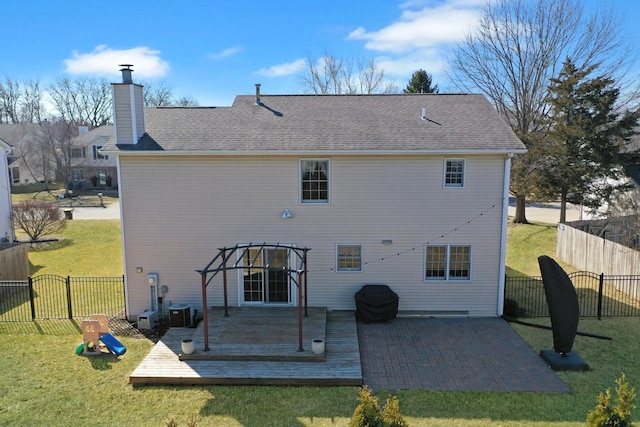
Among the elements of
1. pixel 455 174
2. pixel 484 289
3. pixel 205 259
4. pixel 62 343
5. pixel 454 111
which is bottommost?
pixel 62 343

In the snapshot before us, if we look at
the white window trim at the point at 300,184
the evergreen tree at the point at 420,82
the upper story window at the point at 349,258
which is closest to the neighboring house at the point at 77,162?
the evergreen tree at the point at 420,82

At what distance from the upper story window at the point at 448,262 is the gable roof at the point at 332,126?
9.99 ft

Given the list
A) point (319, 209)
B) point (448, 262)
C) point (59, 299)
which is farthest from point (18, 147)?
point (448, 262)

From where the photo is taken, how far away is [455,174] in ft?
43.8

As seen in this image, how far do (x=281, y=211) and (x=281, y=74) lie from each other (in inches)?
1233

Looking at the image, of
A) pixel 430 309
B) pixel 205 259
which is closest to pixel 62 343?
pixel 205 259

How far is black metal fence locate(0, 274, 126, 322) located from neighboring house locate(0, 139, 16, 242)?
693 centimetres

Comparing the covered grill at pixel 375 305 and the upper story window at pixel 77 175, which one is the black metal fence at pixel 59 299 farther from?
the upper story window at pixel 77 175

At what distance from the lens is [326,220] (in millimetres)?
13508

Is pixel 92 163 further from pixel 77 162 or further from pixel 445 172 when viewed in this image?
pixel 445 172

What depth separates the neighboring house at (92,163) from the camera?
5016cm

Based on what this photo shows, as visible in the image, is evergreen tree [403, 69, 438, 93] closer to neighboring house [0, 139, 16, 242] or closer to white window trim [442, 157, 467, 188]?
white window trim [442, 157, 467, 188]

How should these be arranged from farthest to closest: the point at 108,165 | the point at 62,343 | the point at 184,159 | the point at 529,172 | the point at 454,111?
A: the point at 108,165 → the point at 529,172 → the point at 454,111 → the point at 184,159 → the point at 62,343

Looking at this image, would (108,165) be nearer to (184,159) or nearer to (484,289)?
(184,159)
